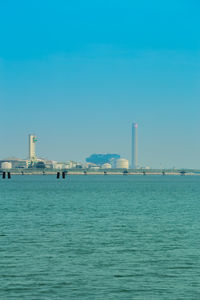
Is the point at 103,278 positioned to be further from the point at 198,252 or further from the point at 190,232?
the point at 190,232

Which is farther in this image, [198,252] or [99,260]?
[198,252]

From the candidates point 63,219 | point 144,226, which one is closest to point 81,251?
point 144,226

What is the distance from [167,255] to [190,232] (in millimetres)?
12201

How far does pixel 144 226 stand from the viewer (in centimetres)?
5069

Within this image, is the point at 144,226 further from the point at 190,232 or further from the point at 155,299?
the point at 155,299

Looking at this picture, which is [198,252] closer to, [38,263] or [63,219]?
[38,263]

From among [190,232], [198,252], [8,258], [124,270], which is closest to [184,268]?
Result: [124,270]

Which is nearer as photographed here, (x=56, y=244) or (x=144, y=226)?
(x=56, y=244)

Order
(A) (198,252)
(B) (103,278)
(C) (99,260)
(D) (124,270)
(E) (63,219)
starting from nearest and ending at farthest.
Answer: (B) (103,278) < (D) (124,270) < (C) (99,260) < (A) (198,252) < (E) (63,219)

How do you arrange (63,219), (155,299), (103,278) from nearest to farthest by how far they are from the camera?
1. (155,299)
2. (103,278)
3. (63,219)

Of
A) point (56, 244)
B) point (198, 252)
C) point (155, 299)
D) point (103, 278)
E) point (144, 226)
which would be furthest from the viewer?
point (144, 226)

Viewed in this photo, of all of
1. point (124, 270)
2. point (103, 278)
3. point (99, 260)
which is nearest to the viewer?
point (103, 278)

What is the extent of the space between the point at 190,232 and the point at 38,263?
59.6 ft

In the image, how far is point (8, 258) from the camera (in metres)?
32.7
